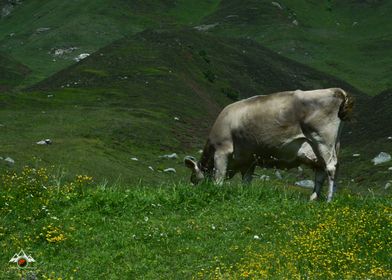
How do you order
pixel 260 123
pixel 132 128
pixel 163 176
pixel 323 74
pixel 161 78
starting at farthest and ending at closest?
1. pixel 323 74
2. pixel 161 78
3. pixel 132 128
4. pixel 163 176
5. pixel 260 123

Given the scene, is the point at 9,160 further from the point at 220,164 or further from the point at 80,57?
the point at 80,57

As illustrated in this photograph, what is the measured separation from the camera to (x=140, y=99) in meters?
83.8

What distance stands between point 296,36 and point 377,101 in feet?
327

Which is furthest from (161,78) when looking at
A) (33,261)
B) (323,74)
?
(33,261)

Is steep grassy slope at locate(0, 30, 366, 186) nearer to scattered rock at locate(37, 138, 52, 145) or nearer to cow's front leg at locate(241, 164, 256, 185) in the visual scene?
scattered rock at locate(37, 138, 52, 145)

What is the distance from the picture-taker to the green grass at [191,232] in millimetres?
11648

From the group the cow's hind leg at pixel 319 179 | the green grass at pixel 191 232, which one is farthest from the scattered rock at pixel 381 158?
the green grass at pixel 191 232

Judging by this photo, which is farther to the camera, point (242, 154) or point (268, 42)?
point (268, 42)

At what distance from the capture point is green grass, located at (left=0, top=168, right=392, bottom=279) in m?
11.6

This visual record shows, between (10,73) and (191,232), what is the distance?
136 metres

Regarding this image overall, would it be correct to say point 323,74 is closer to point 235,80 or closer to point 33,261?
point 235,80

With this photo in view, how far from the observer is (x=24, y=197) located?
15.6 metres

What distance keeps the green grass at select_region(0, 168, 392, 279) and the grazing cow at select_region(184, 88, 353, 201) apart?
1.68 metres

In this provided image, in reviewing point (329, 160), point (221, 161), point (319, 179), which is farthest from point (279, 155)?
point (221, 161)
